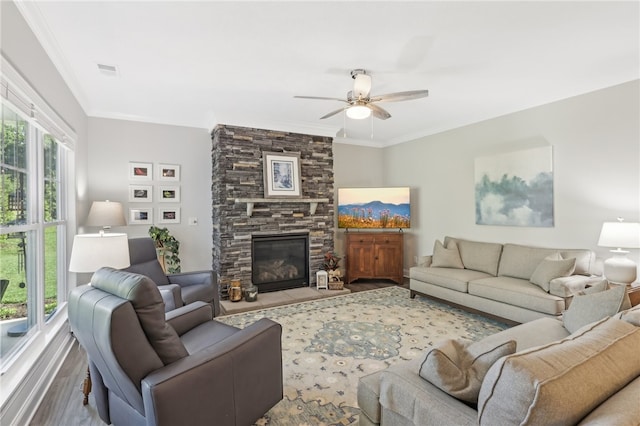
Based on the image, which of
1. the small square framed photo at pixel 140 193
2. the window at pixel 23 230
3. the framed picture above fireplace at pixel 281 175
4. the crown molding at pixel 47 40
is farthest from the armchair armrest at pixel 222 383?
the small square framed photo at pixel 140 193

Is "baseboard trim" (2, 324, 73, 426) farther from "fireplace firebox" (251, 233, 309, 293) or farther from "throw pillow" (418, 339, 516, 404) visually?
"fireplace firebox" (251, 233, 309, 293)

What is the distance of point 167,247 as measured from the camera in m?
4.50

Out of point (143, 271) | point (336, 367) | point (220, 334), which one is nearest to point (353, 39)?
point (220, 334)

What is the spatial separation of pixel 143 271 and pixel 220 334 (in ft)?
5.64

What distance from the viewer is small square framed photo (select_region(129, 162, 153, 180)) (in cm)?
452

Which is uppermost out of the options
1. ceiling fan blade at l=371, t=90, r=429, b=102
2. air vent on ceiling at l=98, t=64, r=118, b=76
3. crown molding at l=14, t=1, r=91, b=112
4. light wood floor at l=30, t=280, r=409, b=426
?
air vent on ceiling at l=98, t=64, r=118, b=76

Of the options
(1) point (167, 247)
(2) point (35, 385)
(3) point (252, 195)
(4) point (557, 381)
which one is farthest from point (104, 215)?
(4) point (557, 381)

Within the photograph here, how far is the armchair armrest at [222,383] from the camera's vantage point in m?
1.40

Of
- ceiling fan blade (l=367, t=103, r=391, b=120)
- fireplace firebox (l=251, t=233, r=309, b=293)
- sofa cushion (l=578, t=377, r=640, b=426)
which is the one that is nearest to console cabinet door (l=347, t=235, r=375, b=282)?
fireplace firebox (l=251, t=233, r=309, b=293)

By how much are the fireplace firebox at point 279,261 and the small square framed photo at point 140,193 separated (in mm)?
1569

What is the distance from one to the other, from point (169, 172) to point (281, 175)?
163 cm

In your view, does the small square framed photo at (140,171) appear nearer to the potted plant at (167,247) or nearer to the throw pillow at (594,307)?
the potted plant at (167,247)

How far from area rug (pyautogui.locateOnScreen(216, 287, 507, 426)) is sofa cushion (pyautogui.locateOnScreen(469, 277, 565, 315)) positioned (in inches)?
14.4

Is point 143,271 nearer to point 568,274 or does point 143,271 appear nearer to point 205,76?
point 205,76
